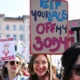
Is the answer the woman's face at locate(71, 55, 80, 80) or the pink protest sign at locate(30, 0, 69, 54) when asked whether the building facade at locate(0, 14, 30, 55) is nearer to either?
the pink protest sign at locate(30, 0, 69, 54)

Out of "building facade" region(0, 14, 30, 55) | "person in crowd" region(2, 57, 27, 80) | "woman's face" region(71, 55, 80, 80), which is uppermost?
"building facade" region(0, 14, 30, 55)

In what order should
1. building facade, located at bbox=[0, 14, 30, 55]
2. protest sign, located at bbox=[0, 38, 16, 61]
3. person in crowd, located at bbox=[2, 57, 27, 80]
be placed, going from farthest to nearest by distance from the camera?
building facade, located at bbox=[0, 14, 30, 55] → protest sign, located at bbox=[0, 38, 16, 61] → person in crowd, located at bbox=[2, 57, 27, 80]

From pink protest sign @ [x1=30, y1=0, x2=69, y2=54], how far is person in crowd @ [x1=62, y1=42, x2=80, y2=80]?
1.79 meters

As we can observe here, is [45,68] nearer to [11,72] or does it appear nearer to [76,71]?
[11,72]

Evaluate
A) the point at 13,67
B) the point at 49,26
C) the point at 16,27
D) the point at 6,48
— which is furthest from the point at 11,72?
the point at 16,27

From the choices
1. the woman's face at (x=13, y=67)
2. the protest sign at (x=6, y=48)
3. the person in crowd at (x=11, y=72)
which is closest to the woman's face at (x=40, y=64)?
the person in crowd at (x=11, y=72)

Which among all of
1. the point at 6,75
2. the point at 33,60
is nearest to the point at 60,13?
the point at 33,60

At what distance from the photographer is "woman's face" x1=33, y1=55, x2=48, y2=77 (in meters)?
3.65

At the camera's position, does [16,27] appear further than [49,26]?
Yes

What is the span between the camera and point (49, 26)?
3.73 m

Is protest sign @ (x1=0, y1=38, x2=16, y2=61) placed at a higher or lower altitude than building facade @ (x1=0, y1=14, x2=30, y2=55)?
lower

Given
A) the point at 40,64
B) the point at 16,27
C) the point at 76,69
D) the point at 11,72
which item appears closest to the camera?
the point at 76,69

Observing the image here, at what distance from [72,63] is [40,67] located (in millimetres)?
1855

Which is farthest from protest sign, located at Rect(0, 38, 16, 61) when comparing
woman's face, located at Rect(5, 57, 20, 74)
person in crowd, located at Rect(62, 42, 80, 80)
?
person in crowd, located at Rect(62, 42, 80, 80)
